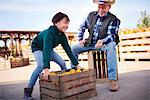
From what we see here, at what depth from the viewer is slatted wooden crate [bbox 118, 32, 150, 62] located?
8766 mm

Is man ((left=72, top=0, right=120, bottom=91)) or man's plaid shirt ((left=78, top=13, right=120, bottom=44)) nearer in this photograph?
man ((left=72, top=0, right=120, bottom=91))

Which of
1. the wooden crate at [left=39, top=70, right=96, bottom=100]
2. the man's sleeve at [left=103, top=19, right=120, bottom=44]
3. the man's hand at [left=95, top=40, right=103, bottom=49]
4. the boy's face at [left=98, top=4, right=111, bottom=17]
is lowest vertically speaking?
the wooden crate at [left=39, top=70, right=96, bottom=100]

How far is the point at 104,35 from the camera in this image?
3.87 m

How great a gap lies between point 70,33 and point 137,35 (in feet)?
45.9

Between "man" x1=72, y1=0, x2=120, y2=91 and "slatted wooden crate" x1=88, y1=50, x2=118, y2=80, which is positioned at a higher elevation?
"man" x1=72, y1=0, x2=120, y2=91

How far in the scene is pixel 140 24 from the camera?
18.3 meters

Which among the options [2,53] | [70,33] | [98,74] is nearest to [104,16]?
[98,74]

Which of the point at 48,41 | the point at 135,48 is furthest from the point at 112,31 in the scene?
the point at 135,48

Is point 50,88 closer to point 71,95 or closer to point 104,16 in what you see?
point 71,95

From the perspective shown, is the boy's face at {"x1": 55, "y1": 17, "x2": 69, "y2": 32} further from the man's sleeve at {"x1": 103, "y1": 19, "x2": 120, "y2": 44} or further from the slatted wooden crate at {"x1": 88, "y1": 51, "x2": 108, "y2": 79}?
the slatted wooden crate at {"x1": 88, "y1": 51, "x2": 108, "y2": 79}

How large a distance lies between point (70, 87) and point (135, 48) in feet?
21.7

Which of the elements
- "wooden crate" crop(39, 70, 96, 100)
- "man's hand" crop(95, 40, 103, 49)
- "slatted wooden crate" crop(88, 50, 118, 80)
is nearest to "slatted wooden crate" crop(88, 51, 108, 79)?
"slatted wooden crate" crop(88, 50, 118, 80)

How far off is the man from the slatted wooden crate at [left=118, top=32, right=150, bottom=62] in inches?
195

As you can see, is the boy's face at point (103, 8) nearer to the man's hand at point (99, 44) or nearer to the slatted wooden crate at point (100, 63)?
the man's hand at point (99, 44)
